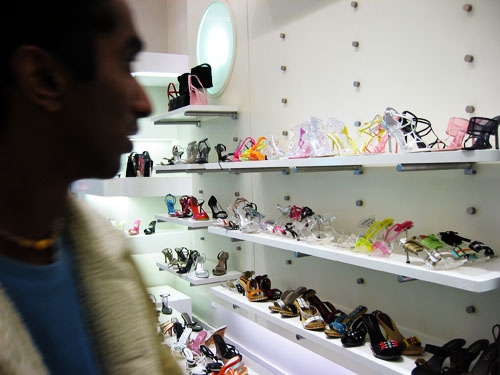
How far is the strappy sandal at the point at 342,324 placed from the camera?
2.20 m

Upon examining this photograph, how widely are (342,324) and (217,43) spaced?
8.38 feet

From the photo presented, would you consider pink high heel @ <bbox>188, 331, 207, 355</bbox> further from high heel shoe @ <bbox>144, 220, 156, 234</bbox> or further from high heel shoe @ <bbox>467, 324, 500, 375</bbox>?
high heel shoe @ <bbox>467, 324, 500, 375</bbox>

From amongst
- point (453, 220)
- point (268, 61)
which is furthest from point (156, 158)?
point (453, 220)

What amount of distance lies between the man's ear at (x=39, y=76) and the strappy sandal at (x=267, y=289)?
2642mm

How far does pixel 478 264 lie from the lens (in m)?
1.70

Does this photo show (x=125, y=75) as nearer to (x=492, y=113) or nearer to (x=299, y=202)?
(x=492, y=113)

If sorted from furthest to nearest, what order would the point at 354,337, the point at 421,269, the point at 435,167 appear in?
the point at 354,337
the point at 435,167
the point at 421,269

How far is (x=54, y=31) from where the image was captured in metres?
0.40

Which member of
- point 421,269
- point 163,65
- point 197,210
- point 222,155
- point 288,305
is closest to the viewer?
point 421,269

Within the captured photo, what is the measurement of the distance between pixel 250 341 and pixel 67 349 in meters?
3.23

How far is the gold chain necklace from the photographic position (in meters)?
0.44

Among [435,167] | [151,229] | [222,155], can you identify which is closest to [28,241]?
[435,167]

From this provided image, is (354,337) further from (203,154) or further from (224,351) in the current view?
(203,154)

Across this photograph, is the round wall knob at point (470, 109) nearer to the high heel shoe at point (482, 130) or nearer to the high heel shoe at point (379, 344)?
the high heel shoe at point (482, 130)
